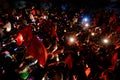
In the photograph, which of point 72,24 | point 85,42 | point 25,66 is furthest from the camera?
point 72,24

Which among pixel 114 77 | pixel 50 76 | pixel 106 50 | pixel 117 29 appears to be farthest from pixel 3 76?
pixel 117 29

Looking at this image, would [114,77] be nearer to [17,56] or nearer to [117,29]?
[17,56]

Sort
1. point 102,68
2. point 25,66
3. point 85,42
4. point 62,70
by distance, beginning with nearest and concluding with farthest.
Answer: point 25,66
point 62,70
point 102,68
point 85,42

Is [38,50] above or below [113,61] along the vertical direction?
above

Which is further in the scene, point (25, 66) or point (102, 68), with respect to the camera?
point (102, 68)

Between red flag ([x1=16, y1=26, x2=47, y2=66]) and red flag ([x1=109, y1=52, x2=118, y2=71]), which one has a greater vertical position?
red flag ([x1=16, y1=26, x2=47, y2=66])

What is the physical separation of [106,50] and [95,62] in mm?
918

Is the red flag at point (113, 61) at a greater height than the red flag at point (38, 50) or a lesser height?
lesser

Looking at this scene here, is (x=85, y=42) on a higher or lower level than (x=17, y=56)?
lower

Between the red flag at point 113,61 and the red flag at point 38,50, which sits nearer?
the red flag at point 38,50

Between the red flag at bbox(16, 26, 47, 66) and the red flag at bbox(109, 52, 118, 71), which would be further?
the red flag at bbox(109, 52, 118, 71)

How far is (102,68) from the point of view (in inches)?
276

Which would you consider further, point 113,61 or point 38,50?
point 113,61

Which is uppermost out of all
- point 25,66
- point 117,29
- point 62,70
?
point 25,66
